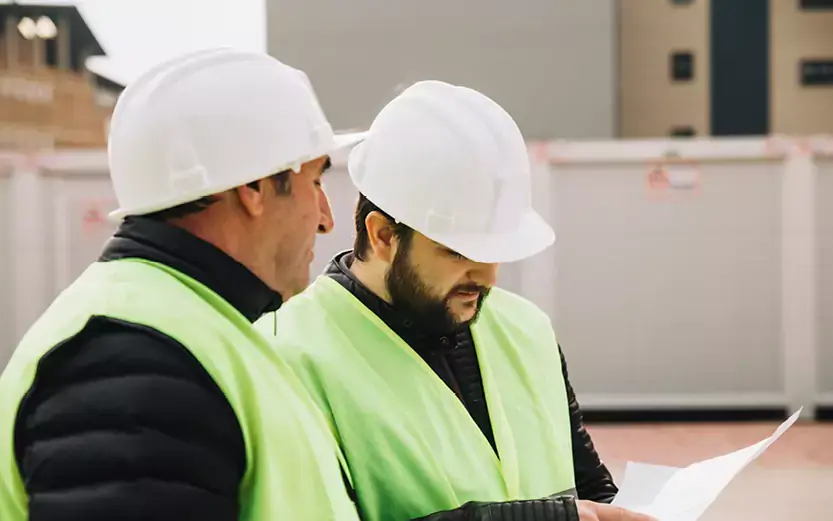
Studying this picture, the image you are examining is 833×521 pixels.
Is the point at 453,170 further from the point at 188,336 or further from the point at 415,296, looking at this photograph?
the point at 188,336

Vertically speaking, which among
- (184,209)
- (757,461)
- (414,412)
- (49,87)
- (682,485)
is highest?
(49,87)

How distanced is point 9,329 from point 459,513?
4.28m

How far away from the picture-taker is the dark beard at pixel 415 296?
1428mm

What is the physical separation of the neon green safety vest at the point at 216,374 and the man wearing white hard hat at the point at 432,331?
36cm

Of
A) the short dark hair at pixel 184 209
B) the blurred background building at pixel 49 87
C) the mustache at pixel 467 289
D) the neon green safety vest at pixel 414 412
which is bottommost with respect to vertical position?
the neon green safety vest at pixel 414 412

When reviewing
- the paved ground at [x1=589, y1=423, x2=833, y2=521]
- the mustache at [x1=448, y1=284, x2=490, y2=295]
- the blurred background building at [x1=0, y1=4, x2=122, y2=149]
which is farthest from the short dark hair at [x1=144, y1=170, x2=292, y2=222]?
the blurred background building at [x1=0, y1=4, x2=122, y2=149]

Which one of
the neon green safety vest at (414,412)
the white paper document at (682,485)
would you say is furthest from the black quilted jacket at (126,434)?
the white paper document at (682,485)

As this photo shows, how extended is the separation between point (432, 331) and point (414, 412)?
151mm

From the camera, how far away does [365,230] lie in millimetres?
1503

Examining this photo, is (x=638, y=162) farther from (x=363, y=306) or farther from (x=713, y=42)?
(x=713, y=42)

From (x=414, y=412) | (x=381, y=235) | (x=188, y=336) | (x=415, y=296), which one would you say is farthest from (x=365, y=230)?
(x=188, y=336)

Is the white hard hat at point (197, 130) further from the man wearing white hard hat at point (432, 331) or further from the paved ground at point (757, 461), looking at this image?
the paved ground at point (757, 461)

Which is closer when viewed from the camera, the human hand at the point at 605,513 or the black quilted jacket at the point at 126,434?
the black quilted jacket at the point at 126,434

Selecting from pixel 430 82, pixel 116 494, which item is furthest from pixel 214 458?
pixel 430 82
